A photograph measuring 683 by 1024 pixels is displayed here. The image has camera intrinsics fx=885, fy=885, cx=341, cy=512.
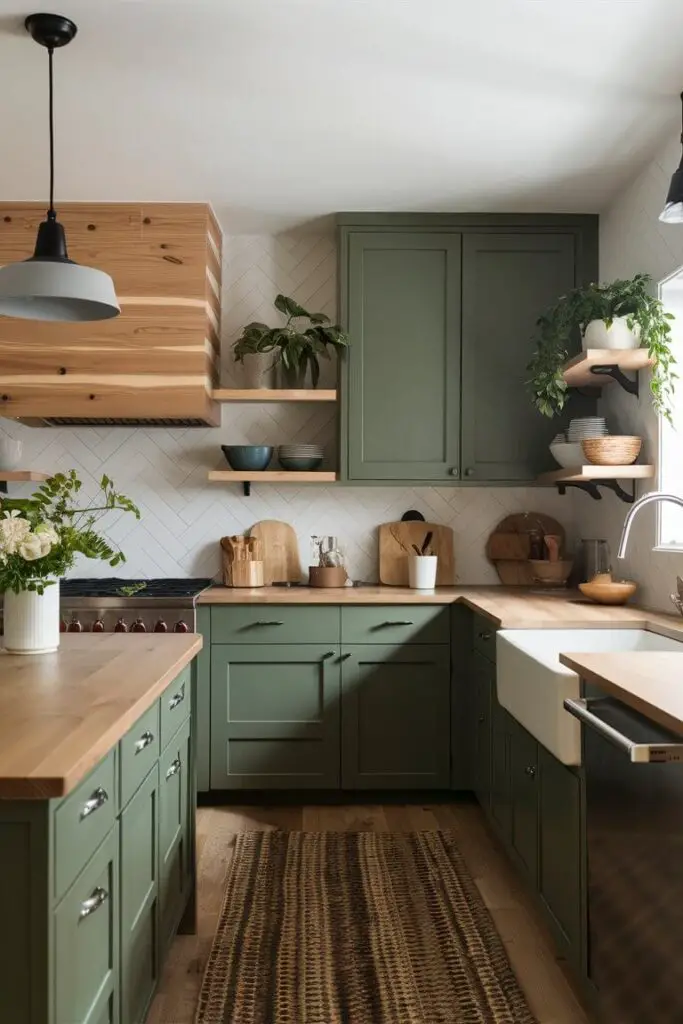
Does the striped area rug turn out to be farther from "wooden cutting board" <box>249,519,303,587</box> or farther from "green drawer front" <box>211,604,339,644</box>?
"wooden cutting board" <box>249,519,303,587</box>

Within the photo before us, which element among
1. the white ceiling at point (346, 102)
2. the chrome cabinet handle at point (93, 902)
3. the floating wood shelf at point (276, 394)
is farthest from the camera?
the floating wood shelf at point (276, 394)

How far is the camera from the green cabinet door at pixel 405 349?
4.05m

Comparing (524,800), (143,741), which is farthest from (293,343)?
(143,741)

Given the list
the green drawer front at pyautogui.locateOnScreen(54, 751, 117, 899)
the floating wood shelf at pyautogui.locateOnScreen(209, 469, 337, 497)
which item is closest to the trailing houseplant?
the green drawer front at pyautogui.locateOnScreen(54, 751, 117, 899)

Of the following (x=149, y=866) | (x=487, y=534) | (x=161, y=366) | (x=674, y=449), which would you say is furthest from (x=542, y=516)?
(x=149, y=866)

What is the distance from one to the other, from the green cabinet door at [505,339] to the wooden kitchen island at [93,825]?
→ 1.98 m

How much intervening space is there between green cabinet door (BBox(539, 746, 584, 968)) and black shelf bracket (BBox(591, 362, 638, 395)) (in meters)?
1.65

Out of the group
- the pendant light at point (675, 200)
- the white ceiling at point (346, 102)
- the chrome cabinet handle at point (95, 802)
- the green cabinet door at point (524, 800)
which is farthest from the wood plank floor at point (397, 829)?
the white ceiling at point (346, 102)

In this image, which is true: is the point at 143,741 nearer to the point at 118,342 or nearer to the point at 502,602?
the point at 502,602

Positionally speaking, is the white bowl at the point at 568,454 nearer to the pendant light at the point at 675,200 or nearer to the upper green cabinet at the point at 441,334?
the upper green cabinet at the point at 441,334

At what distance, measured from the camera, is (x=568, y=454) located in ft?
12.3

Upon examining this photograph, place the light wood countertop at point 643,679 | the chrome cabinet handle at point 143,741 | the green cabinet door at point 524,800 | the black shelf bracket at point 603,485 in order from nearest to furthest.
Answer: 1. the light wood countertop at point 643,679
2. the chrome cabinet handle at point 143,741
3. the green cabinet door at point 524,800
4. the black shelf bracket at point 603,485

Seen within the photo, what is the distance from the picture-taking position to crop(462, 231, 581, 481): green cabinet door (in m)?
4.05

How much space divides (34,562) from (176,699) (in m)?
0.53
